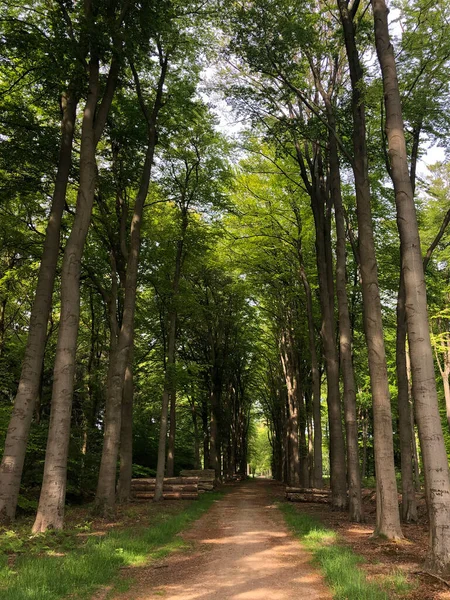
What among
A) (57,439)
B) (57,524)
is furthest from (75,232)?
(57,524)

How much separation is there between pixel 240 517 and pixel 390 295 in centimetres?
1161

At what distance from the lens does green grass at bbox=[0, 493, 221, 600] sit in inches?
197

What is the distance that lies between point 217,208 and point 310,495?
38.6 feet

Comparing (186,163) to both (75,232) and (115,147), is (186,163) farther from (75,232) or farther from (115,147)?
(75,232)

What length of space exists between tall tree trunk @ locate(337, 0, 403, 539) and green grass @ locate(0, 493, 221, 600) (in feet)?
12.8

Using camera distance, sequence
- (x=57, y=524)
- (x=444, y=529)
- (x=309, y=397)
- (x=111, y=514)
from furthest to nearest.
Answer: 1. (x=309, y=397)
2. (x=111, y=514)
3. (x=57, y=524)
4. (x=444, y=529)

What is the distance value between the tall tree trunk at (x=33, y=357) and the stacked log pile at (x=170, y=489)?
7.93 m

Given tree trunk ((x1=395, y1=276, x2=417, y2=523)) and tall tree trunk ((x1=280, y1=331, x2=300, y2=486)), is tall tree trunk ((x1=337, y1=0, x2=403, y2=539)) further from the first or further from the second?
tall tree trunk ((x1=280, y1=331, x2=300, y2=486))

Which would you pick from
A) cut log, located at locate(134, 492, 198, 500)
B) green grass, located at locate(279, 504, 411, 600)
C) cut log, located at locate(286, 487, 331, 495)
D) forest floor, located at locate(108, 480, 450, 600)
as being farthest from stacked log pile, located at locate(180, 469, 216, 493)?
green grass, located at locate(279, 504, 411, 600)

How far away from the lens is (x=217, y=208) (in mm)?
18219

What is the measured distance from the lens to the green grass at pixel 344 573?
4.90 metres

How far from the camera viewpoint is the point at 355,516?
432 inches

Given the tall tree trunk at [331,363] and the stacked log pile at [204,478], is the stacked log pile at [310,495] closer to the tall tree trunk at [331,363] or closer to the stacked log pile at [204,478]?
the tall tree trunk at [331,363]

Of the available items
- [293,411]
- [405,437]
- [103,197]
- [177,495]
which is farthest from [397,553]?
[293,411]
